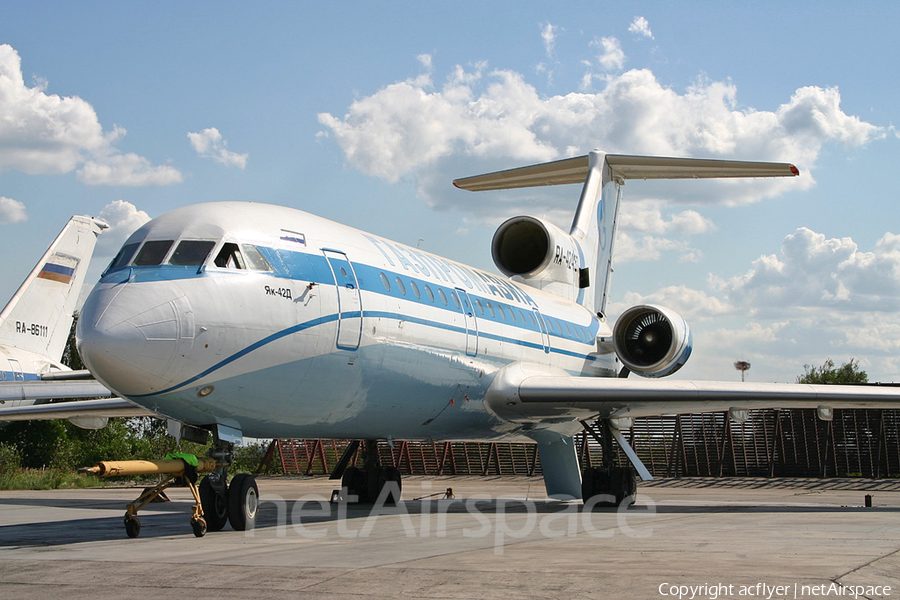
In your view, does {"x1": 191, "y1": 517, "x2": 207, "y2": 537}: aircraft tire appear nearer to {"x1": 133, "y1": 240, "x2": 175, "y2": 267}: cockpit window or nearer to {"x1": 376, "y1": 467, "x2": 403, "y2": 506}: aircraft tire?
{"x1": 133, "y1": 240, "x2": 175, "y2": 267}: cockpit window

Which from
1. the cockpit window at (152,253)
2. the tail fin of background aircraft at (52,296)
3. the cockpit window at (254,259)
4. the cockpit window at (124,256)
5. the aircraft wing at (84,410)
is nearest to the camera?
the cockpit window at (152,253)

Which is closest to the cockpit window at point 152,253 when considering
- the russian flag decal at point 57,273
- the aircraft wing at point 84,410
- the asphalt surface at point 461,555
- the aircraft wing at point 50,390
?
the asphalt surface at point 461,555

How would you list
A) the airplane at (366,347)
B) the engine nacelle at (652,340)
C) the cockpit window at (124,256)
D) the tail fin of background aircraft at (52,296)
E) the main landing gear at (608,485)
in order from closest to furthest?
the airplane at (366,347) → the cockpit window at (124,256) → the main landing gear at (608,485) → the engine nacelle at (652,340) → the tail fin of background aircraft at (52,296)

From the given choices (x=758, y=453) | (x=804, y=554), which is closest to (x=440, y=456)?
(x=758, y=453)

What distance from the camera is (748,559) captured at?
7.50m

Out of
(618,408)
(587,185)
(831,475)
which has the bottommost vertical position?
(831,475)

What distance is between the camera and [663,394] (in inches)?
606

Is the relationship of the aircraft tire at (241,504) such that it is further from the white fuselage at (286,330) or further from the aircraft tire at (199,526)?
the white fuselage at (286,330)

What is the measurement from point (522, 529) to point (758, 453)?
77.9ft

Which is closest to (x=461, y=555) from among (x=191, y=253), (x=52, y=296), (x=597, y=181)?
(x=191, y=253)

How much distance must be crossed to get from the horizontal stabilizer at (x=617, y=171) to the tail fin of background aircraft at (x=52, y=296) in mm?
12376

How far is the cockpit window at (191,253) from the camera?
9906 mm

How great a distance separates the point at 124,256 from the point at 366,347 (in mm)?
3249

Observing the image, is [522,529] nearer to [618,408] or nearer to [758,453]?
[618,408]
